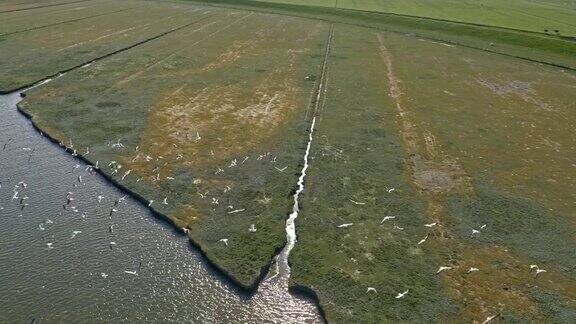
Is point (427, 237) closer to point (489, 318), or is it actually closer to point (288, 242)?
point (489, 318)

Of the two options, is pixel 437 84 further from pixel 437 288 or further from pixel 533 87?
pixel 437 288

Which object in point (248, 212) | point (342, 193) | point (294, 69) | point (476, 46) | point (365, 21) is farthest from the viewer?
point (365, 21)

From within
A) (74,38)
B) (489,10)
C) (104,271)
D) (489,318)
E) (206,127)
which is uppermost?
(489,10)

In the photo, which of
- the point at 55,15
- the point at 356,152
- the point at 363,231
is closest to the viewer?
the point at 363,231

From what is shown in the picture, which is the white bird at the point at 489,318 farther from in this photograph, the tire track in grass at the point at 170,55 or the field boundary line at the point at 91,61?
the field boundary line at the point at 91,61

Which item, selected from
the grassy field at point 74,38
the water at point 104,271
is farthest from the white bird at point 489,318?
the grassy field at point 74,38

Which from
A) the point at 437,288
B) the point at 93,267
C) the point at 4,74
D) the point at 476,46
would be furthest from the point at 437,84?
the point at 4,74

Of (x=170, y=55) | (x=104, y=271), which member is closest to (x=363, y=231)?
(x=104, y=271)
